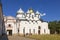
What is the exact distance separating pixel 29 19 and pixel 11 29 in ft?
27.0

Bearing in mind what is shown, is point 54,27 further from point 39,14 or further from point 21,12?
point 21,12

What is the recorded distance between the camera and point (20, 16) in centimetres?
6009

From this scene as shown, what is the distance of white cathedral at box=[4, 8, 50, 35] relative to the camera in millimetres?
55156

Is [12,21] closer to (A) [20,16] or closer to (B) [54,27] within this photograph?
(A) [20,16]

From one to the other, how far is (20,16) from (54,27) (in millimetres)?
16580

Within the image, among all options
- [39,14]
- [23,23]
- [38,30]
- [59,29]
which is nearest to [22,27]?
[23,23]

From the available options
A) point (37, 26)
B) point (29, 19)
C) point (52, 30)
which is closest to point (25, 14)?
point (29, 19)

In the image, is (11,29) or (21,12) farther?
(21,12)

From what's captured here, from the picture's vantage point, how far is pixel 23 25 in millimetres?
56625

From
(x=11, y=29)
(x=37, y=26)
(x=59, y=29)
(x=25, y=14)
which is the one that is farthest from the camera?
(x=59, y=29)

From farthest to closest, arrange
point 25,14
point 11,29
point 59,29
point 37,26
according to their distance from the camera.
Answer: point 59,29, point 25,14, point 37,26, point 11,29

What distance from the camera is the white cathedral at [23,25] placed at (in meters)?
55.2

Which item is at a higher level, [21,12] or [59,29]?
[21,12]

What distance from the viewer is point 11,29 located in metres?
55.0
